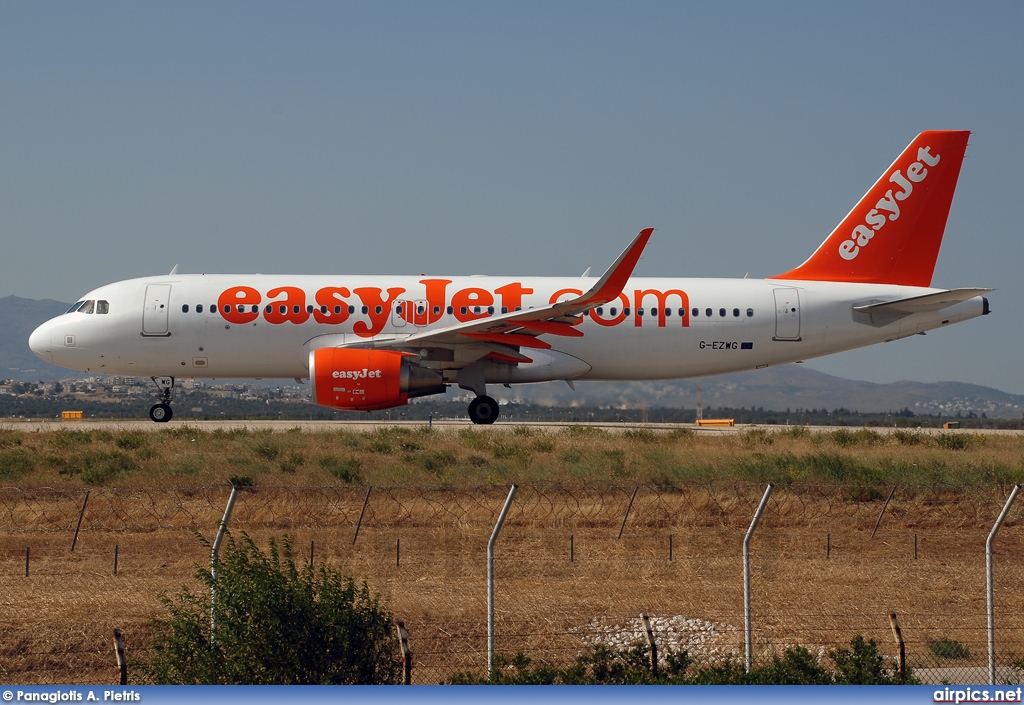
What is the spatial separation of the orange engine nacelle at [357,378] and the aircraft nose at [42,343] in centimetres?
805

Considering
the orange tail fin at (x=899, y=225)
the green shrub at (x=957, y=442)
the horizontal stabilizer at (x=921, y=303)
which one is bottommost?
the green shrub at (x=957, y=442)

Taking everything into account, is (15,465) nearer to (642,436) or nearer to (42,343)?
(42,343)

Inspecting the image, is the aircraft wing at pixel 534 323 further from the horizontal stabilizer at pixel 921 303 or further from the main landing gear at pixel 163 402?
the horizontal stabilizer at pixel 921 303

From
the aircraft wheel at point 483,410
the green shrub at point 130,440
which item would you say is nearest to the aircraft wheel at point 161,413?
the green shrub at point 130,440

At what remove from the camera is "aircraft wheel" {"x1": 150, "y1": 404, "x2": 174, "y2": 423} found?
1298 inches

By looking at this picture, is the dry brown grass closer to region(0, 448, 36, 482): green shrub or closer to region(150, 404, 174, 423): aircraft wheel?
region(0, 448, 36, 482): green shrub

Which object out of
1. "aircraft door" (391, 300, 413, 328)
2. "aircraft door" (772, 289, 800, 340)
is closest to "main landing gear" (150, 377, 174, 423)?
"aircraft door" (391, 300, 413, 328)

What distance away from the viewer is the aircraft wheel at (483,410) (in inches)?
1254

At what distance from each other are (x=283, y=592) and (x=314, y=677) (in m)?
0.82

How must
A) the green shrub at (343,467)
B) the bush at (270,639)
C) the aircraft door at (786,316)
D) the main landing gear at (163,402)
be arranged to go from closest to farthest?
the bush at (270,639) < the green shrub at (343,467) < the aircraft door at (786,316) < the main landing gear at (163,402)

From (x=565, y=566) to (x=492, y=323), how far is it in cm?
1375

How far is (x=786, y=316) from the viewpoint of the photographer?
32.3 meters

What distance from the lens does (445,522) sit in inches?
723

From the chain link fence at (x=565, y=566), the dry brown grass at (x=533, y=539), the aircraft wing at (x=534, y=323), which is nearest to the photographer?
the chain link fence at (x=565, y=566)
